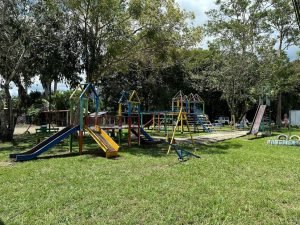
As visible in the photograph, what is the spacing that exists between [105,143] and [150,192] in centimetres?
483

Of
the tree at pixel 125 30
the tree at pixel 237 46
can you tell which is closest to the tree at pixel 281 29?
the tree at pixel 237 46

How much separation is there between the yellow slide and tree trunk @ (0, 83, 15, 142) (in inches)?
224

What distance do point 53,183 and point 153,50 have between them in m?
10.1

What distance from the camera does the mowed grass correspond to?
4.31m

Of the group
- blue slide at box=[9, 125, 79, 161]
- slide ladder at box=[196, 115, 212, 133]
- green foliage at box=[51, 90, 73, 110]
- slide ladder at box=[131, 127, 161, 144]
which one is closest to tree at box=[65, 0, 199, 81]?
slide ladder at box=[131, 127, 161, 144]

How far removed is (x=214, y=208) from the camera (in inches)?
181

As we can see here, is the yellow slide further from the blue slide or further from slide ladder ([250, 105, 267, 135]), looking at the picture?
slide ladder ([250, 105, 267, 135])

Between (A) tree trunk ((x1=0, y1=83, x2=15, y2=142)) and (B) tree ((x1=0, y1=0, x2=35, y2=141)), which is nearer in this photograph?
(B) tree ((x1=0, y1=0, x2=35, y2=141))

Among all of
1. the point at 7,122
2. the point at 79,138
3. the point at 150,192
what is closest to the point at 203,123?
the point at 7,122

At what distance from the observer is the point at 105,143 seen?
10.0 m

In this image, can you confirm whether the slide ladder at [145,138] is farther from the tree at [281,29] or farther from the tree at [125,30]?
the tree at [281,29]

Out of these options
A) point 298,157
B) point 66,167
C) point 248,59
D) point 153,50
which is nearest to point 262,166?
point 298,157

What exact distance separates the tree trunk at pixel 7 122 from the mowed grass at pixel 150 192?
6209mm

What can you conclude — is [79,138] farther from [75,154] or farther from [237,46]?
[237,46]
